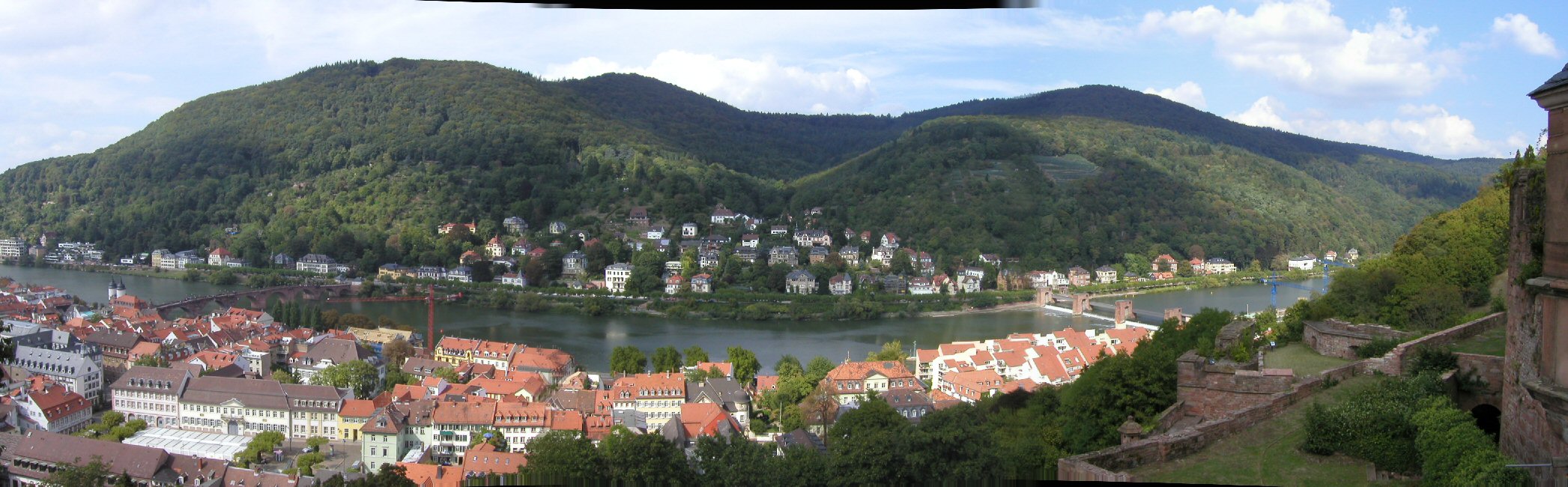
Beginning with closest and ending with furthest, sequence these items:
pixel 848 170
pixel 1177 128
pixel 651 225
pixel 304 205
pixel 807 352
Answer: pixel 807 352
pixel 651 225
pixel 304 205
pixel 848 170
pixel 1177 128

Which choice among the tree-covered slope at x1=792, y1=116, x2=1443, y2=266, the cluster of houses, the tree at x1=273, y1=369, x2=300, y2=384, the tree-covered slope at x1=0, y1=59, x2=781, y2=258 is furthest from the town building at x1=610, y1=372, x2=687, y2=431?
the tree-covered slope at x1=0, y1=59, x2=781, y2=258

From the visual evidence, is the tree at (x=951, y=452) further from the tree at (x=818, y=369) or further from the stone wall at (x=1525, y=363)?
the tree at (x=818, y=369)

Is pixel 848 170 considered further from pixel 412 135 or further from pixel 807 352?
pixel 807 352

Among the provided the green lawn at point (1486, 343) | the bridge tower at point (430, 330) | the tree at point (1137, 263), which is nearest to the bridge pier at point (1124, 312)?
the tree at point (1137, 263)

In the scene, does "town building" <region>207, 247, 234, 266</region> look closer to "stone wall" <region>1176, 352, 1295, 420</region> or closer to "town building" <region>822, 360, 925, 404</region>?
"town building" <region>822, 360, 925, 404</region>

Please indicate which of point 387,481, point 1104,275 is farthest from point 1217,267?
point 387,481

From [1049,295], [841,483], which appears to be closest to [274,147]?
[1049,295]
